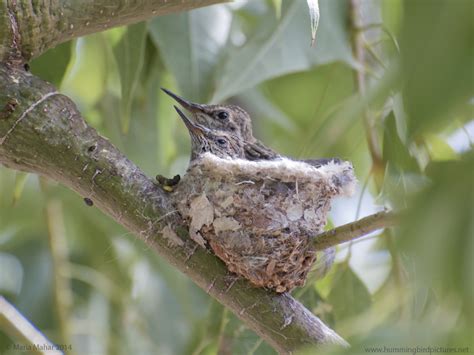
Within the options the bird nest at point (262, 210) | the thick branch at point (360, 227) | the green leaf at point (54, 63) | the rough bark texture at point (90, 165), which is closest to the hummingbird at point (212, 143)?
the bird nest at point (262, 210)

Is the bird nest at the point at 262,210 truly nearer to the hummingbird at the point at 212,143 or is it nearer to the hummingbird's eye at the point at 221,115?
→ the hummingbird at the point at 212,143

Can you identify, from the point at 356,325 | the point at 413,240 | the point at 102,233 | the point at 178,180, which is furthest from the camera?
the point at 102,233

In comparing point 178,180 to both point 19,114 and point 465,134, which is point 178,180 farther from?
point 465,134

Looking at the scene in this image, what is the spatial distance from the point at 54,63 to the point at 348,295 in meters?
1.62

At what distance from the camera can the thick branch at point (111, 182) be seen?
2.27 meters

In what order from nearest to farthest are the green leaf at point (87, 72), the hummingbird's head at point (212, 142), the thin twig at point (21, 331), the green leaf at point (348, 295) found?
the thin twig at point (21, 331) → the green leaf at point (348, 295) → the hummingbird's head at point (212, 142) → the green leaf at point (87, 72)

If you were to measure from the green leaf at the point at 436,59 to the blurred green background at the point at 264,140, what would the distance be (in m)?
Answer: 0.01

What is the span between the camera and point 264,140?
5.47 m

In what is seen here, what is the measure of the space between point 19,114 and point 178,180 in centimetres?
75

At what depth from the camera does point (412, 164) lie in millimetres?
2430

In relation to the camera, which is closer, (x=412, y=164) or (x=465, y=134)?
(x=412, y=164)

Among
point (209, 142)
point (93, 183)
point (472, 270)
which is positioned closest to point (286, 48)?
point (209, 142)

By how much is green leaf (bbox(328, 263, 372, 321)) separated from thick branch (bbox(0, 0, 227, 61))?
1.47 metres

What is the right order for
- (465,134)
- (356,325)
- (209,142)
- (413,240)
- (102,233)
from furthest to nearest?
(102,233) → (209,142) → (356,325) → (465,134) → (413,240)
